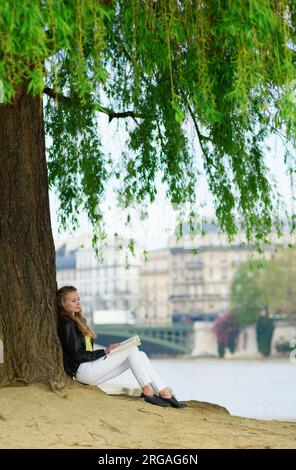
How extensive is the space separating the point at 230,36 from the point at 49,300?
2493 mm

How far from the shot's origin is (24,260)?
755 centimetres

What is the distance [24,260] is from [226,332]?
60.7 meters

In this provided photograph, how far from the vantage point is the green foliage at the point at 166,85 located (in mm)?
5965

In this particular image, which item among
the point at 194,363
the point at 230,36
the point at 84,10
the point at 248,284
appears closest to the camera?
the point at 84,10

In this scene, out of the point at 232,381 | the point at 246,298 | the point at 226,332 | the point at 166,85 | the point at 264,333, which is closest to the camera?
the point at 166,85

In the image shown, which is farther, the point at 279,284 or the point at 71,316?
the point at 279,284

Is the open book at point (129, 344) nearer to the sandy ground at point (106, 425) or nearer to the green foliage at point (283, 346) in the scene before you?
the sandy ground at point (106, 425)

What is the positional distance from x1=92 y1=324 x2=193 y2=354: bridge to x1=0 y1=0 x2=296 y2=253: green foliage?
4901 cm

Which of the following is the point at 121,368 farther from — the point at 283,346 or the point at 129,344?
the point at 283,346

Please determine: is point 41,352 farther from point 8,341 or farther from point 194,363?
point 194,363

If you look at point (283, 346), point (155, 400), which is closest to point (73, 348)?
point (155, 400)

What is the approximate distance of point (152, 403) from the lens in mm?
7445

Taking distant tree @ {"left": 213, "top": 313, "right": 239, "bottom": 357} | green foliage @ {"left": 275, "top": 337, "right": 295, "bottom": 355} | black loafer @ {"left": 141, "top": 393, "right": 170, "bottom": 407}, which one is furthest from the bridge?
black loafer @ {"left": 141, "top": 393, "right": 170, "bottom": 407}

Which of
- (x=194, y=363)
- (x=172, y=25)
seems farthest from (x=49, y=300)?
(x=194, y=363)
